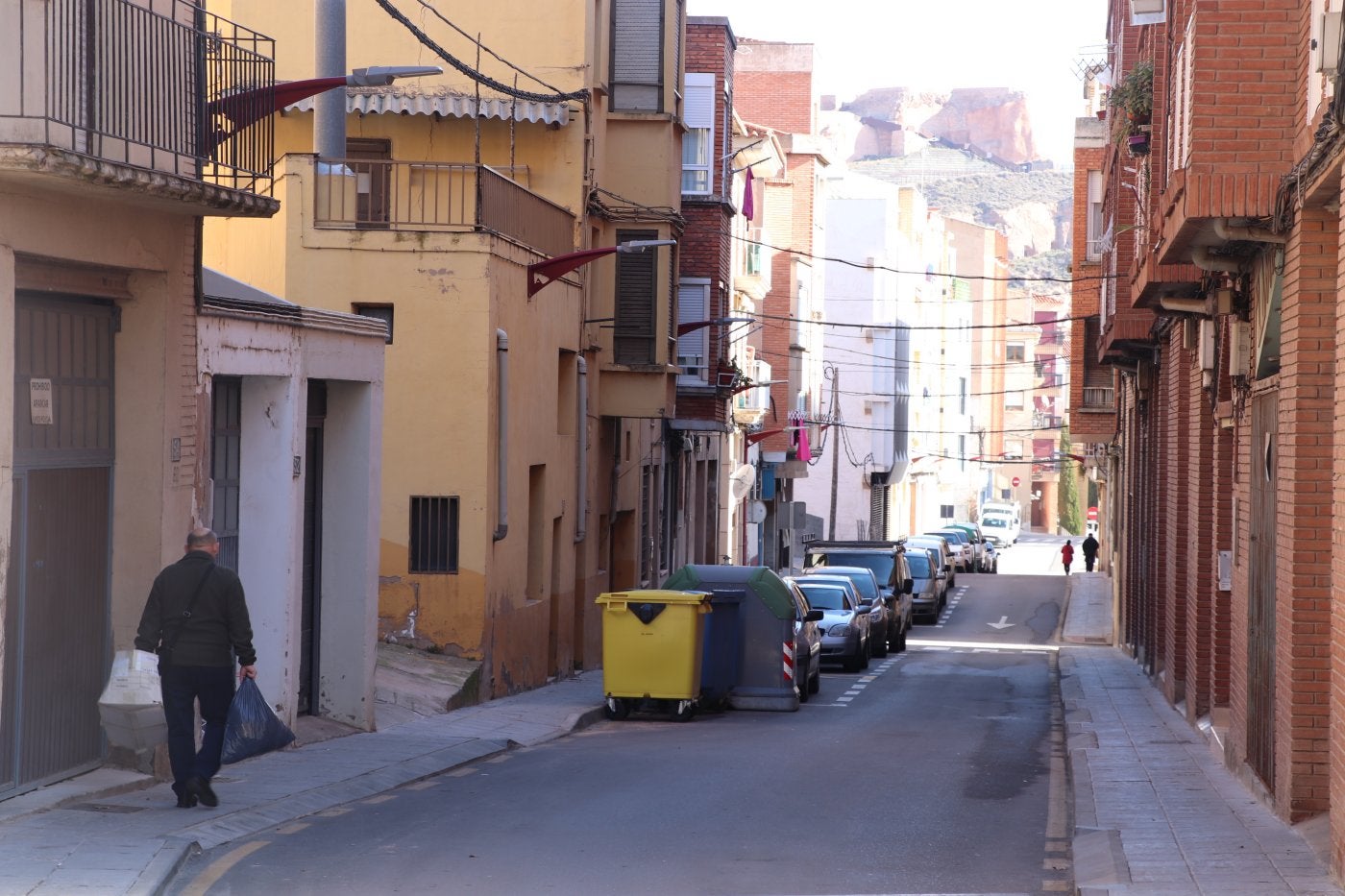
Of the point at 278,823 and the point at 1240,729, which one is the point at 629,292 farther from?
the point at 278,823

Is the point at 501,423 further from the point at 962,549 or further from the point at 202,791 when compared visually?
the point at 962,549

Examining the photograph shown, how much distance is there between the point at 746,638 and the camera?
21.5 m

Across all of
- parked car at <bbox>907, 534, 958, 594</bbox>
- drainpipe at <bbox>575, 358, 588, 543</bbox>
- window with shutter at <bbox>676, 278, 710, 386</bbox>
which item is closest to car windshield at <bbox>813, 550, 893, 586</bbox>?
window with shutter at <bbox>676, 278, 710, 386</bbox>

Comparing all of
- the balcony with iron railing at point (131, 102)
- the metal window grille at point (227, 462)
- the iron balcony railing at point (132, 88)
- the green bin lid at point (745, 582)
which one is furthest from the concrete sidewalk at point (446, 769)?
the iron balcony railing at point (132, 88)

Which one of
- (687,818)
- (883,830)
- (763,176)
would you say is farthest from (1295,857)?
(763,176)

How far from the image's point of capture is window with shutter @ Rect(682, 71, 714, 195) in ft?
118

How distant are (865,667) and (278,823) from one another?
2011cm

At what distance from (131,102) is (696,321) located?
24.2 m

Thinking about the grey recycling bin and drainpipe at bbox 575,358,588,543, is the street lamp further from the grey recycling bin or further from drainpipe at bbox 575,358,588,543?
the grey recycling bin

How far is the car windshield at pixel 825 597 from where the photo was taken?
30389mm

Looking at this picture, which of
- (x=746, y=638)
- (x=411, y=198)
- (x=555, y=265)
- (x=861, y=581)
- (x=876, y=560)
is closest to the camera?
(x=411, y=198)

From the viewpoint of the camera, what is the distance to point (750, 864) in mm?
10023

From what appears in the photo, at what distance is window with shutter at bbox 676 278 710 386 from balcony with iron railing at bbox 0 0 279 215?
71.8ft

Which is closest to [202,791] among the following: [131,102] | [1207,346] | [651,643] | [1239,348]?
[131,102]
